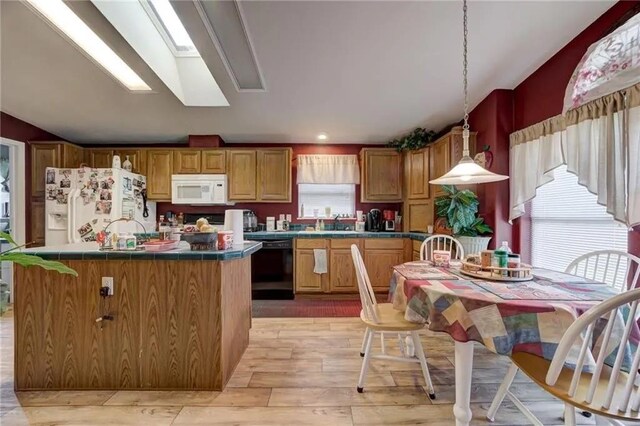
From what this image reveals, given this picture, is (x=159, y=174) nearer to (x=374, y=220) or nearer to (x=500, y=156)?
(x=374, y=220)

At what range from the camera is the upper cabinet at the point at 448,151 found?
333 cm

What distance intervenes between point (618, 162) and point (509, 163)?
121 centimetres

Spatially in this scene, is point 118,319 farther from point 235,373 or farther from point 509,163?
point 509,163

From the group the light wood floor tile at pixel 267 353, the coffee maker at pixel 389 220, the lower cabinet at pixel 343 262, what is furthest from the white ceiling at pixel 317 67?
the light wood floor tile at pixel 267 353

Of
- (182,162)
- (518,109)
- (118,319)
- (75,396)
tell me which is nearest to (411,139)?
(518,109)

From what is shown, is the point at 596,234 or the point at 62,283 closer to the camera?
the point at 62,283

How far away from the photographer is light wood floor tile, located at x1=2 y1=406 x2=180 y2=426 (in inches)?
64.9

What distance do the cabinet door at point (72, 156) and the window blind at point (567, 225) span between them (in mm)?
5527

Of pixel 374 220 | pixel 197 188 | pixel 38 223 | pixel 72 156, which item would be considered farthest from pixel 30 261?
pixel 72 156

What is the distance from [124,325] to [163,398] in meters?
0.51

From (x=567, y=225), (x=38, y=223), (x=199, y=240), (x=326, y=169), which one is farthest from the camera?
(x=326, y=169)

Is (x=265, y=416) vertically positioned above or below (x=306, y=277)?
below

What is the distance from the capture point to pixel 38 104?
3326 mm

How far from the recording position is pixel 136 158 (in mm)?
4320
